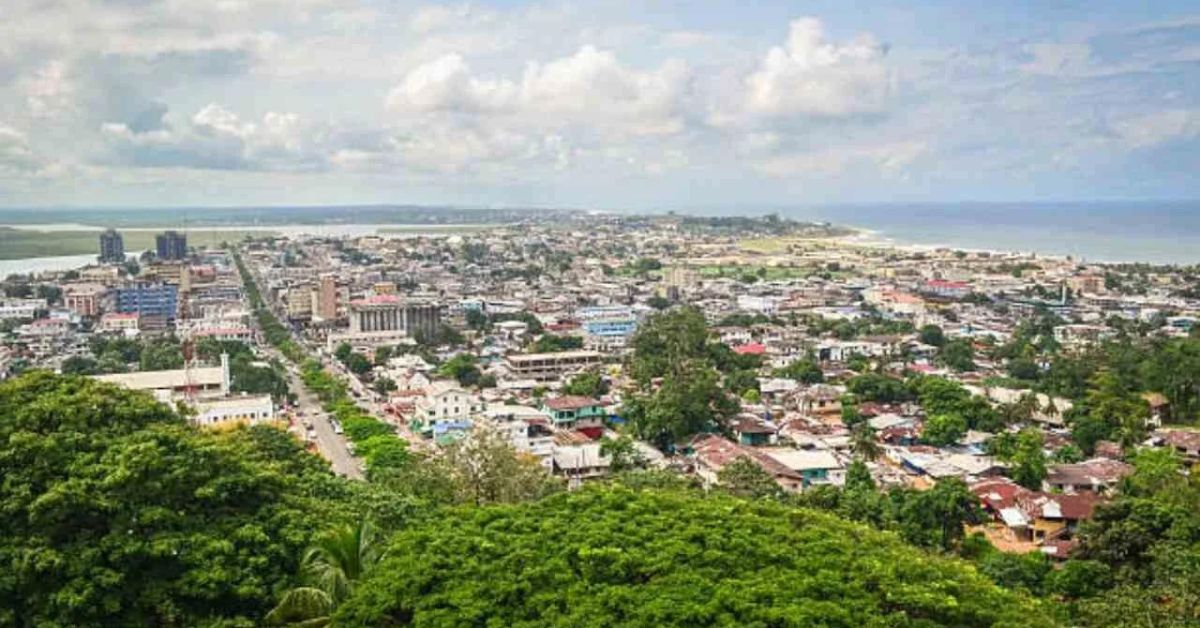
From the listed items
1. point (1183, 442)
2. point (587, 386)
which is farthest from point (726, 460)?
point (1183, 442)

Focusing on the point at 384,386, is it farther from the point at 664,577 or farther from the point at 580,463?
the point at 664,577

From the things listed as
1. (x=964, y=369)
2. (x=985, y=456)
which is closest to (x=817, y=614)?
(x=985, y=456)

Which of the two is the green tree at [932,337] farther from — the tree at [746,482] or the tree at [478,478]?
the tree at [478,478]

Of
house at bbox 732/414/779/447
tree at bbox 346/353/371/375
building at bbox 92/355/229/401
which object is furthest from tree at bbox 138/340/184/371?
house at bbox 732/414/779/447

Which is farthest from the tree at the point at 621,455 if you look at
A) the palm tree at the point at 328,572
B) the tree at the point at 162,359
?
the tree at the point at 162,359

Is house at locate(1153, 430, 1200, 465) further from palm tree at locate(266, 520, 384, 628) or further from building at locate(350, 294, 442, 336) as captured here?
building at locate(350, 294, 442, 336)

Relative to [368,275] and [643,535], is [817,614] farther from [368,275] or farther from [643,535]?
[368,275]
